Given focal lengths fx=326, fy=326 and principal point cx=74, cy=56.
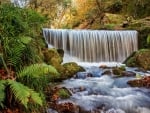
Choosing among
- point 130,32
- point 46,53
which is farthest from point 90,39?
point 46,53

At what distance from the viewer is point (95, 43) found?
52.1ft

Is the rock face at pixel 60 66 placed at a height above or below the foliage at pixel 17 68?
below

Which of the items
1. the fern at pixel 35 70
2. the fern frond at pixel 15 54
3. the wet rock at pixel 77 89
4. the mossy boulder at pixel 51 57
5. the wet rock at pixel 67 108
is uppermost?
the fern frond at pixel 15 54

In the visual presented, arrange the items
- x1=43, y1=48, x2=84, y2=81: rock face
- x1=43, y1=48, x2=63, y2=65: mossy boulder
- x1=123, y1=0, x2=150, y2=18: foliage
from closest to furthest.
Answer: x1=43, y1=48, x2=84, y2=81: rock face < x1=43, y1=48, x2=63, y2=65: mossy boulder < x1=123, y1=0, x2=150, y2=18: foliage

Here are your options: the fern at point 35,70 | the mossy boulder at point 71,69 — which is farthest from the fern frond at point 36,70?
the mossy boulder at point 71,69

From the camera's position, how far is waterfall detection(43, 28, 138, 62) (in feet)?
50.7

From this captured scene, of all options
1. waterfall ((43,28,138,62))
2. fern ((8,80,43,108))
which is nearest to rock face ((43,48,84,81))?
fern ((8,80,43,108))

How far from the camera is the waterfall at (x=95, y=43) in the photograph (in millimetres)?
15461

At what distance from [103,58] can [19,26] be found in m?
9.08

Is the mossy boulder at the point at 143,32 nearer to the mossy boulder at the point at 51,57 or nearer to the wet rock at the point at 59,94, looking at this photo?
the mossy boulder at the point at 51,57

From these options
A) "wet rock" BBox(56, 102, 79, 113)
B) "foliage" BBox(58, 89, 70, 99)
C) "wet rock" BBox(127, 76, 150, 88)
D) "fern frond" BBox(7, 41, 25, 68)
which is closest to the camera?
"fern frond" BBox(7, 41, 25, 68)

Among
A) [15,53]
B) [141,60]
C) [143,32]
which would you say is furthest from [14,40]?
[143,32]

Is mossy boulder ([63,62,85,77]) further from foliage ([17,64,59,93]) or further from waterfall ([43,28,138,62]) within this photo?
waterfall ([43,28,138,62])

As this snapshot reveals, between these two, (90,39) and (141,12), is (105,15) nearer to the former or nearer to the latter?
(141,12)
